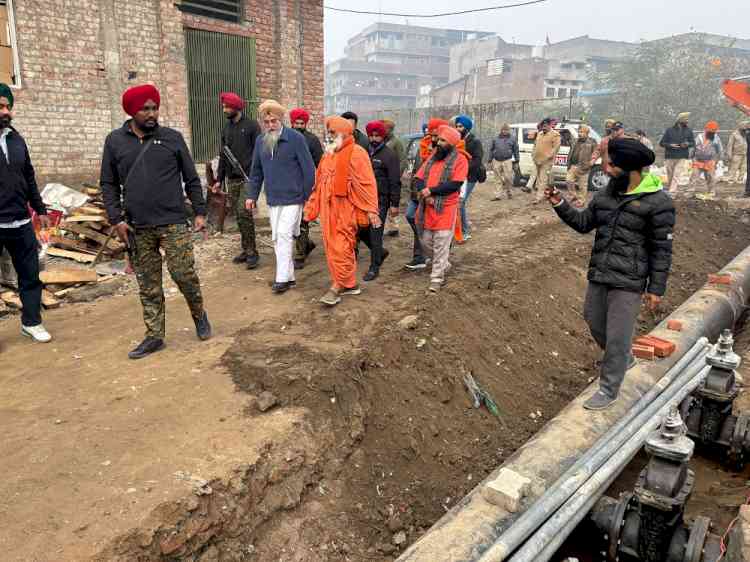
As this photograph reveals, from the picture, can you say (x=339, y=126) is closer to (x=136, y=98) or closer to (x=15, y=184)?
(x=136, y=98)

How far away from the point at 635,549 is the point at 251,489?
2105mm

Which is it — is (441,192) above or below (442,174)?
below

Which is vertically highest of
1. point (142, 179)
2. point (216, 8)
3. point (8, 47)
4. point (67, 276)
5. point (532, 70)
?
point (532, 70)

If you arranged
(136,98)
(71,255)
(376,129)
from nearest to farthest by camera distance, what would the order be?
1. (136,98)
2. (376,129)
3. (71,255)

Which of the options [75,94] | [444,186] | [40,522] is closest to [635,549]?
[40,522]

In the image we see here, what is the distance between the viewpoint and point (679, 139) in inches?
479

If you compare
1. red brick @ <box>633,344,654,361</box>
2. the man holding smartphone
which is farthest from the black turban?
red brick @ <box>633,344,654,361</box>

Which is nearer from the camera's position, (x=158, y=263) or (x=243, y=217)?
(x=158, y=263)

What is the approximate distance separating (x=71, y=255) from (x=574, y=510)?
652 cm

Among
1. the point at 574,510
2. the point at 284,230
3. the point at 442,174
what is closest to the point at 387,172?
the point at 442,174

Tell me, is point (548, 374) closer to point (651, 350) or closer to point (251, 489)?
point (651, 350)

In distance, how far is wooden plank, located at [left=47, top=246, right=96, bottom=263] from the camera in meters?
7.10

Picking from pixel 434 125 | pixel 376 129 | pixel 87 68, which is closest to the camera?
pixel 434 125

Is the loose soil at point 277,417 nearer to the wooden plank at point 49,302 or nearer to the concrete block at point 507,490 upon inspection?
the wooden plank at point 49,302
